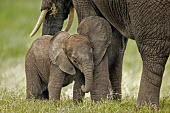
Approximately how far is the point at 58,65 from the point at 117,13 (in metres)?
0.96

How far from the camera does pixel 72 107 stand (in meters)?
7.18

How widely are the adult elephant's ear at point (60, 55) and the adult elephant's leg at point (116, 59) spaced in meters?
0.76

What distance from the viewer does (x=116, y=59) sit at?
8375mm

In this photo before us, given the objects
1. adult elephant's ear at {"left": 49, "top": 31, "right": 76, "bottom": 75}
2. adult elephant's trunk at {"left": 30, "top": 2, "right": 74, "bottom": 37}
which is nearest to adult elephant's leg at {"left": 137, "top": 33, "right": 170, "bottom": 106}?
adult elephant's ear at {"left": 49, "top": 31, "right": 76, "bottom": 75}

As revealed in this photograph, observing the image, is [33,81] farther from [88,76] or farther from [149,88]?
[149,88]

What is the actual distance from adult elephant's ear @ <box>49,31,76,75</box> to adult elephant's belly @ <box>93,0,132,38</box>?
0.58m

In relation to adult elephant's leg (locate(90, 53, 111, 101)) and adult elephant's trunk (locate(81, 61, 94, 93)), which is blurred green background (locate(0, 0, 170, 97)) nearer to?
adult elephant's leg (locate(90, 53, 111, 101))

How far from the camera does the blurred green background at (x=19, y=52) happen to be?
411 inches

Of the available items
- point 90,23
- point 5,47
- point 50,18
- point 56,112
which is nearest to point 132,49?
point 5,47

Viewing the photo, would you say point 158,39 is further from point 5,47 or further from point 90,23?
point 5,47

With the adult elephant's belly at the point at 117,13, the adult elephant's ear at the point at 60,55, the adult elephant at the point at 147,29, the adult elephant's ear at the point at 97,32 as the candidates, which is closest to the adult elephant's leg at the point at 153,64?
the adult elephant at the point at 147,29

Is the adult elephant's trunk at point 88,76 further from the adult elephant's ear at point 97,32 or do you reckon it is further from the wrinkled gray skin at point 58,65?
the adult elephant's ear at point 97,32

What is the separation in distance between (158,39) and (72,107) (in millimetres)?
1220

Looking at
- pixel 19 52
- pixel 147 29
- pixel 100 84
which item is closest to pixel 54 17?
pixel 100 84
